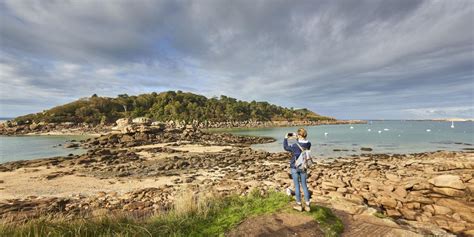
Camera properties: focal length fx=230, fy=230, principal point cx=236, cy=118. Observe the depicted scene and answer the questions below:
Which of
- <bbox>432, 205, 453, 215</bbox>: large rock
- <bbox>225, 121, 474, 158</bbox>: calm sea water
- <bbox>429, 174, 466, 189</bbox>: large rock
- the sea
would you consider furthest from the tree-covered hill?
<bbox>432, 205, 453, 215</bbox>: large rock

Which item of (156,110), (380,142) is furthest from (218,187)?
(156,110)

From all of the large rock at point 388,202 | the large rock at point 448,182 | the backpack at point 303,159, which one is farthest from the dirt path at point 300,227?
the large rock at point 448,182

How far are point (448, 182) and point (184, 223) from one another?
987 centimetres

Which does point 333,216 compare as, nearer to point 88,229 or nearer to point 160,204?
point 88,229

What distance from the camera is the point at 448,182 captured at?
28.8ft

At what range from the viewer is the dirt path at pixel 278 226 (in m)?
5.04

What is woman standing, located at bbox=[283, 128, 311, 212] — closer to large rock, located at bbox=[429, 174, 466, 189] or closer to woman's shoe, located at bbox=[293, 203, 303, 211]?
woman's shoe, located at bbox=[293, 203, 303, 211]

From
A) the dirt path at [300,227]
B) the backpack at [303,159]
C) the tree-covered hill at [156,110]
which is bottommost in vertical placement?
the dirt path at [300,227]

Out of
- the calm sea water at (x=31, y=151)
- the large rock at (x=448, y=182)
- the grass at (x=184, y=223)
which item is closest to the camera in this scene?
the grass at (x=184, y=223)

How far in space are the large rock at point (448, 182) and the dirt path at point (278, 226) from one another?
683 cm

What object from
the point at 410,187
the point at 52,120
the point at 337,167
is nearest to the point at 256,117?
the point at 52,120

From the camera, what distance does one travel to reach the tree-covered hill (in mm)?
86181

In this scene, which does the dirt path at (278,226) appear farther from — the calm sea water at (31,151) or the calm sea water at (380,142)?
the calm sea water at (31,151)

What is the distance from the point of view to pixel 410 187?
9391 mm
